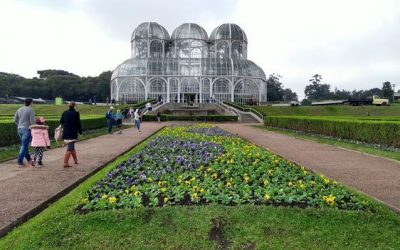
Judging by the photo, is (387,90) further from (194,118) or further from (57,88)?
(57,88)

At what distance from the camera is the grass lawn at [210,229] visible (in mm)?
4812

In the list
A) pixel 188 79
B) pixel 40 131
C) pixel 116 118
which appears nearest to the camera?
pixel 40 131

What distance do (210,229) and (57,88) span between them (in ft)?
292

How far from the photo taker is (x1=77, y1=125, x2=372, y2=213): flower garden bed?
596 centimetres

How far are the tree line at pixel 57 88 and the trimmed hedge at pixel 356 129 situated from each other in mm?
70683

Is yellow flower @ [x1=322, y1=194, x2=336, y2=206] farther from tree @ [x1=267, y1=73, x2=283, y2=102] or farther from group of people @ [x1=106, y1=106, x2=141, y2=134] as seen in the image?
tree @ [x1=267, y1=73, x2=283, y2=102]

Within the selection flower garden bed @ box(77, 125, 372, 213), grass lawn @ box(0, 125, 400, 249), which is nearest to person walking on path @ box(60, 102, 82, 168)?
flower garden bed @ box(77, 125, 372, 213)

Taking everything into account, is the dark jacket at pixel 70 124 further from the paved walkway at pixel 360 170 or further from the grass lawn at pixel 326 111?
the grass lawn at pixel 326 111

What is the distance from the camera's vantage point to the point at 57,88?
3455 inches

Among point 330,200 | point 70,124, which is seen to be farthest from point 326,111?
point 330,200

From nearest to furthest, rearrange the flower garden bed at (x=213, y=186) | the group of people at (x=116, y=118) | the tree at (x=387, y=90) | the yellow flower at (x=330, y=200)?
the yellow flower at (x=330, y=200) → the flower garden bed at (x=213, y=186) → the group of people at (x=116, y=118) → the tree at (x=387, y=90)

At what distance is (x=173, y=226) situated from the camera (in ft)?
17.1

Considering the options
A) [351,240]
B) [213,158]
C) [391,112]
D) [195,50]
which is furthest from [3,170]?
[195,50]

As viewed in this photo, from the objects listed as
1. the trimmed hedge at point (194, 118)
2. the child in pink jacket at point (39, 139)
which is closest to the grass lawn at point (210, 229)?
the child in pink jacket at point (39, 139)
